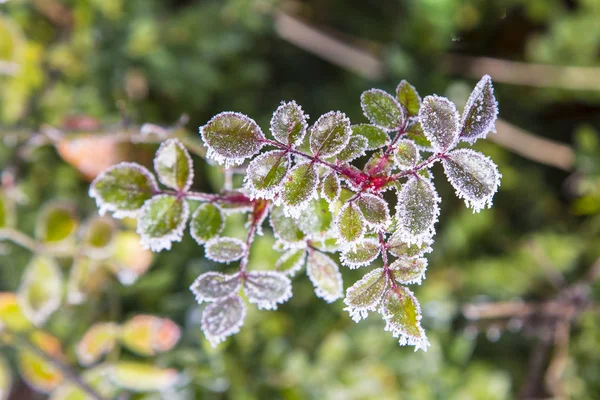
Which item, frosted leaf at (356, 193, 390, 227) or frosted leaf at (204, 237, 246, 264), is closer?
frosted leaf at (356, 193, 390, 227)

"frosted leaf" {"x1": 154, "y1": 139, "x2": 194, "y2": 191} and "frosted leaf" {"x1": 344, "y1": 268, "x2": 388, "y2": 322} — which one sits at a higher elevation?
"frosted leaf" {"x1": 344, "y1": 268, "x2": 388, "y2": 322}

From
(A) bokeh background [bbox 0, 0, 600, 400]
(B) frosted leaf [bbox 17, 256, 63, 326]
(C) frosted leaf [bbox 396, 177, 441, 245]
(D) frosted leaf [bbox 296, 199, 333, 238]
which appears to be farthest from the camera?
(A) bokeh background [bbox 0, 0, 600, 400]

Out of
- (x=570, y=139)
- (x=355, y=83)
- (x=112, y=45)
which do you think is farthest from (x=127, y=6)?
(x=570, y=139)

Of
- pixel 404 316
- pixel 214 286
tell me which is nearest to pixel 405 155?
pixel 404 316

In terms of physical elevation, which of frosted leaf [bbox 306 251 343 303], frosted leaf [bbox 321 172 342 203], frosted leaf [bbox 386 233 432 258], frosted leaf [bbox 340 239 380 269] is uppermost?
frosted leaf [bbox 321 172 342 203]

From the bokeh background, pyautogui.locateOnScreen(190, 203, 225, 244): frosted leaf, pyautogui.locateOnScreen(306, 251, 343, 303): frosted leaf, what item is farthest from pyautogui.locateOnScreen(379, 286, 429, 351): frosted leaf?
the bokeh background

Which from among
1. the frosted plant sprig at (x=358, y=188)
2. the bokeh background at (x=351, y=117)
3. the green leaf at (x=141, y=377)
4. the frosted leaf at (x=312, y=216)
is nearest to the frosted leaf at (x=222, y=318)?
the frosted plant sprig at (x=358, y=188)

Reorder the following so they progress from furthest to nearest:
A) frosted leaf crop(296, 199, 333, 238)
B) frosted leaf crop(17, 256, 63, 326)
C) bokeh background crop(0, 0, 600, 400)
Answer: bokeh background crop(0, 0, 600, 400) → frosted leaf crop(17, 256, 63, 326) → frosted leaf crop(296, 199, 333, 238)

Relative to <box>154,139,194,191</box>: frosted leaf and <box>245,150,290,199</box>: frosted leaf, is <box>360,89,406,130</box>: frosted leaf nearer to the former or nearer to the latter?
<box>245,150,290,199</box>: frosted leaf
